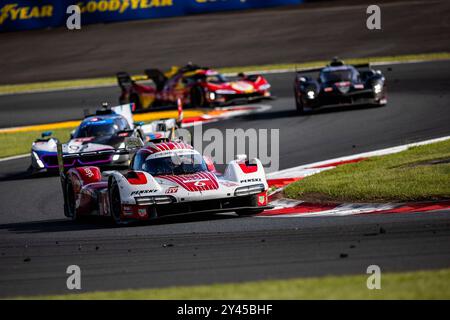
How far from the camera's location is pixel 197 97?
3269 centimetres

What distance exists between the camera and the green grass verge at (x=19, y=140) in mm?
26422

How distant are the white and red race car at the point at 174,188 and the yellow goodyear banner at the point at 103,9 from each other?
1366 inches

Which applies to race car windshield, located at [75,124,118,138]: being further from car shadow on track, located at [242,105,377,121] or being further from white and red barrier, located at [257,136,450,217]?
car shadow on track, located at [242,105,377,121]

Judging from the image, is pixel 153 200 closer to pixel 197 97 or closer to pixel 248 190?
pixel 248 190

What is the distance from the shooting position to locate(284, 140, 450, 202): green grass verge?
13.8m

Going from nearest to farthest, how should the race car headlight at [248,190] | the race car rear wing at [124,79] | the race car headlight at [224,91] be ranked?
the race car headlight at [248,190]
the race car headlight at [224,91]
the race car rear wing at [124,79]

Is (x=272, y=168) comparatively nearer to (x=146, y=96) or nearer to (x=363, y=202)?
(x=363, y=202)

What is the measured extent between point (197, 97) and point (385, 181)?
1837cm

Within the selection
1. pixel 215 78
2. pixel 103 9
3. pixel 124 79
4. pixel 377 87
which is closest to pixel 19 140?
pixel 124 79

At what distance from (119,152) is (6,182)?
2.56m

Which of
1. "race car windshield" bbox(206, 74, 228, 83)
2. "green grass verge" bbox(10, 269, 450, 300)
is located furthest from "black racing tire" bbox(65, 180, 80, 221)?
"race car windshield" bbox(206, 74, 228, 83)

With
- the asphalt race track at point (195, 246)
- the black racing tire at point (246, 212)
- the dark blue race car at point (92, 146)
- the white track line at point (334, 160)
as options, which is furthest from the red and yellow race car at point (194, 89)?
the black racing tire at point (246, 212)

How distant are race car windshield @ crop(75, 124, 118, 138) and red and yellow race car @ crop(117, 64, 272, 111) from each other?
9.76 m

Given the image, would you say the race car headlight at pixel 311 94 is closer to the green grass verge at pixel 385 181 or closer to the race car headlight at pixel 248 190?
the green grass verge at pixel 385 181
